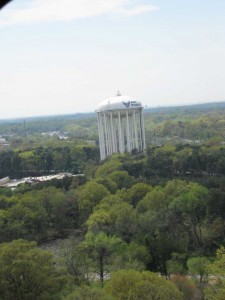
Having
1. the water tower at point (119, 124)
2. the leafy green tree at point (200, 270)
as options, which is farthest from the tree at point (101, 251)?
the water tower at point (119, 124)

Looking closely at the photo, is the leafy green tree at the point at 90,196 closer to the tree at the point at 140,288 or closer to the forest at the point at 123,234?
the forest at the point at 123,234

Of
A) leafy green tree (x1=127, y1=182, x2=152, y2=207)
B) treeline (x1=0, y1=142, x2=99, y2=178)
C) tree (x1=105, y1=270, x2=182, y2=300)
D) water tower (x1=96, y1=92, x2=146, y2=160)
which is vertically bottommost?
treeline (x1=0, y1=142, x2=99, y2=178)

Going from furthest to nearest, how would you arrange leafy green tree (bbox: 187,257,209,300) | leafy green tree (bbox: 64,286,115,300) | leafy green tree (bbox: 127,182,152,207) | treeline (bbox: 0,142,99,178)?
1. treeline (bbox: 0,142,99,178)
2. leafy green tree (bbox: 127,182,152,207)
3. leafy green tree (bbox: 187,257,209,300)
4. leafy green tree (bbox: 64,286,115,300)

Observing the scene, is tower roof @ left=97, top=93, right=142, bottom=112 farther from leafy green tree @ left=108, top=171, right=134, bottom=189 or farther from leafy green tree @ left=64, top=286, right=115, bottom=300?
leafy green tree @ left=64, top=286, right=115, bottom=300

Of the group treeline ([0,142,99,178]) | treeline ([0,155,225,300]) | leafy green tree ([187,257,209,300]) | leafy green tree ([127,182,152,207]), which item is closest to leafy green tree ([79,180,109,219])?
treeline ([0,155,225,300])

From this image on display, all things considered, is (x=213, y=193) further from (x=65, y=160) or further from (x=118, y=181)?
(x=65, y=160)

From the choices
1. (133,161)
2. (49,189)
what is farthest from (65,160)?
(49,189)
